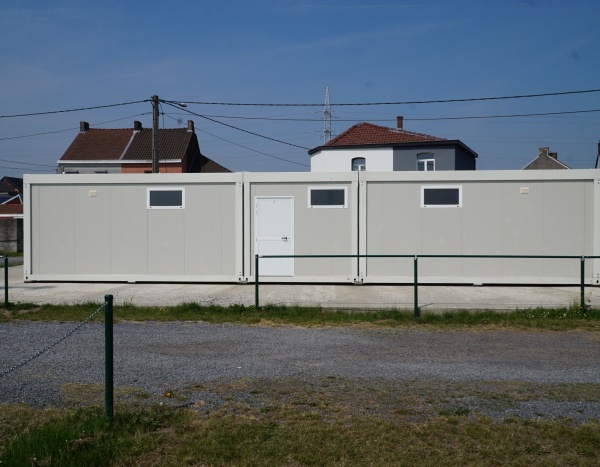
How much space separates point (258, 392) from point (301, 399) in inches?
19.0

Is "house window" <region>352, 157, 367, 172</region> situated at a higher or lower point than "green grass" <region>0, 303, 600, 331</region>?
higher

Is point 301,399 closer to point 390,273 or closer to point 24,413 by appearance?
point 24,413

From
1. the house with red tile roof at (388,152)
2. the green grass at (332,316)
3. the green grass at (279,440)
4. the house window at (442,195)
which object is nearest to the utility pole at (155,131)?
the house window at (442,195)

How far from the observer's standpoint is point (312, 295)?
13.9 metres

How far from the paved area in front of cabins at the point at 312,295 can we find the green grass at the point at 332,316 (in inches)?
34.5

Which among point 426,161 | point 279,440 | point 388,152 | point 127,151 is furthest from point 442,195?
point 127,151

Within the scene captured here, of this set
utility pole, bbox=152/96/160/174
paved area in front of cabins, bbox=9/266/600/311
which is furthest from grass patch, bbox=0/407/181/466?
utility pole, bbox=152/96/160/174

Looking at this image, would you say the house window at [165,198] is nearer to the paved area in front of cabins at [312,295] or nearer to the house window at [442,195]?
the paved area in front of cabins at [312,295]

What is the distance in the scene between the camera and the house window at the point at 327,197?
1582 cm

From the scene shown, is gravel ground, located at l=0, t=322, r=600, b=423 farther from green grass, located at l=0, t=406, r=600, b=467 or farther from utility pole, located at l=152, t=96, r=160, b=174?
utility pole, located at l=152, t=96, r=160, b=174

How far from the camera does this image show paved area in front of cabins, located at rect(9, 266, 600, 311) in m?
12.5

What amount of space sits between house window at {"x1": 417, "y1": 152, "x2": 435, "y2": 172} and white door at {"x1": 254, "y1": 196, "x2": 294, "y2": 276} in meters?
26.8

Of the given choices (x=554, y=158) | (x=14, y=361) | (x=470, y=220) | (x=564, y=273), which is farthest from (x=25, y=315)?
(x=554, y=158)

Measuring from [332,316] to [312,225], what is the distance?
525 centimetres
